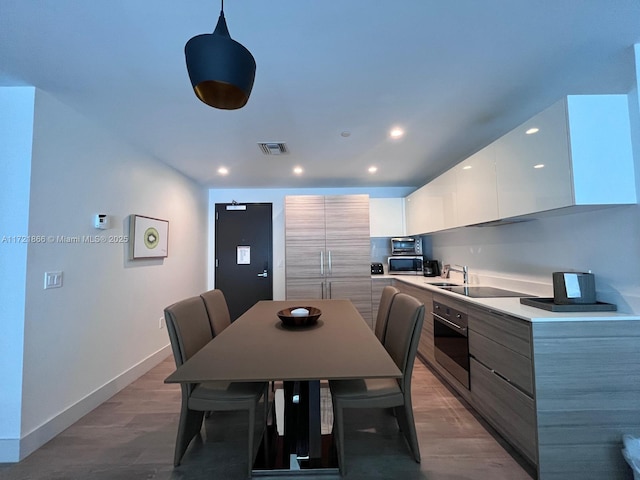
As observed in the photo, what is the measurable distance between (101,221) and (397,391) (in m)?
2.67

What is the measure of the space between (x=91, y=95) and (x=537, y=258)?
3.66 meters

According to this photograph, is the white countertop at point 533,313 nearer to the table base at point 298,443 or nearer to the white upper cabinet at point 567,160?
the white upper cabinet at point 567,160

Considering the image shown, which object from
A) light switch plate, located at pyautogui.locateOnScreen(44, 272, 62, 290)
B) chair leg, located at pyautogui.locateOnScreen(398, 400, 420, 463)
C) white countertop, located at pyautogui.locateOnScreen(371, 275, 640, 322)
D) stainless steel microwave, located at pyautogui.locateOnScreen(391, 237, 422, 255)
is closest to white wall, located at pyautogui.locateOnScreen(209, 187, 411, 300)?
stainless steel microwave, located at pyautogui.locateOnScreen(391, 237, 422, 255)

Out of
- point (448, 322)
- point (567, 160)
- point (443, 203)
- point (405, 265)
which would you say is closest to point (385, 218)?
point (405, 265)

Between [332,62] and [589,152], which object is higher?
[332,62]

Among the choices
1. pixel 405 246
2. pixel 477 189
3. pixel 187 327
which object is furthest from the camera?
pixel 405 246

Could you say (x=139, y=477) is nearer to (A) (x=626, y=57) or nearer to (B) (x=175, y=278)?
(B) (x=175, y=278)

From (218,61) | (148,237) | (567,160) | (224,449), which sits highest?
(218,61)

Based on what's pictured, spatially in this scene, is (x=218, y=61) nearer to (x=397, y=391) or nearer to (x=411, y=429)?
(x=397, y=391)

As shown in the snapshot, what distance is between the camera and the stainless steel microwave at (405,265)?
4035 mm

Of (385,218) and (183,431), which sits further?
(385,218)

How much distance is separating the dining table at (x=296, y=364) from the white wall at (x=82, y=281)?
4.31 feet

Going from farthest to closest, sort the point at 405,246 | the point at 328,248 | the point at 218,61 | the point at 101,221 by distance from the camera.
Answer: the point at 405,246
the point at 328,248
the point at 101,221
the point at 218,61

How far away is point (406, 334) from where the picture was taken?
5.13 ft
